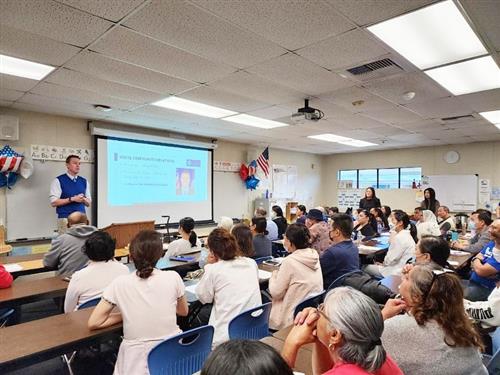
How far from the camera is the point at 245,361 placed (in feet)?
2.28

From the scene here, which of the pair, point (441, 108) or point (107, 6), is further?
point (441, 108)

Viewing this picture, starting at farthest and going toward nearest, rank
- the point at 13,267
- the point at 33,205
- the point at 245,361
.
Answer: the point at 33,205 < the point at 13,267 < the point at 245,361

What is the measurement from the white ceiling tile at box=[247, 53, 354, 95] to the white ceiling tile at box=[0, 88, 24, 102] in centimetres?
303

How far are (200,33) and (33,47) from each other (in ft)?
4.88

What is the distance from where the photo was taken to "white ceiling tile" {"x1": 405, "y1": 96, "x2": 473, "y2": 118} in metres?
4.38

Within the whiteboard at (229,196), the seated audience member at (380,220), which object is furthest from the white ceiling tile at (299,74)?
the whiteboard at (229,196)

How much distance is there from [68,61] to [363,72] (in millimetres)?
2896

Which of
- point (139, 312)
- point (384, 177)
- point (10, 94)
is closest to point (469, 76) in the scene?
point (139, 312)

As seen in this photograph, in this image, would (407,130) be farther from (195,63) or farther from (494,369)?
(494,369)

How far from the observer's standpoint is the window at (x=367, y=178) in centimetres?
989

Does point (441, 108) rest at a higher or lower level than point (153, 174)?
higher

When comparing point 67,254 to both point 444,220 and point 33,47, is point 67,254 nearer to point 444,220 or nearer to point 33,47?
point 33,47

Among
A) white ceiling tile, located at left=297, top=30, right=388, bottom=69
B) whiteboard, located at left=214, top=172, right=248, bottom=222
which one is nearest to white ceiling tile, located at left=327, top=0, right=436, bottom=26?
white ceiling tile, located at left=297, top=30, right=388, bottom=69

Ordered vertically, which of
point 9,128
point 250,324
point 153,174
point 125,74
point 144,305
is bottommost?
point 250,324
